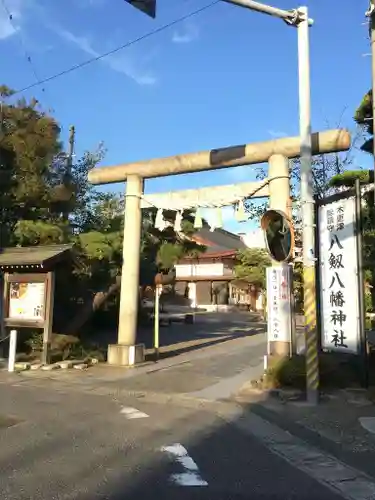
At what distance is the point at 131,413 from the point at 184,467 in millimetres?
3435

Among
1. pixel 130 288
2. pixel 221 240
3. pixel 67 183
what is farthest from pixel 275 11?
pixel 221 240

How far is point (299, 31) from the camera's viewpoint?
9.63 m

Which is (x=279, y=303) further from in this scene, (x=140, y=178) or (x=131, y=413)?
(x=140, y=178)

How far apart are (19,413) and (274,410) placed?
4.38 meters

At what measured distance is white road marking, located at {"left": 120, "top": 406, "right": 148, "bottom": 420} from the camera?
8791mm

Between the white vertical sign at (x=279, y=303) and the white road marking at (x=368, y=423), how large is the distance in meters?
3.77

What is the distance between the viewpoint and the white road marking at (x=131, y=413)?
8.79 metres

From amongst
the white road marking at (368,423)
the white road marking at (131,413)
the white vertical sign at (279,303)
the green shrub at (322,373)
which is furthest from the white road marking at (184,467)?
the white vertical sign at (279,303)

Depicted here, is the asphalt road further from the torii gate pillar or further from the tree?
the tree

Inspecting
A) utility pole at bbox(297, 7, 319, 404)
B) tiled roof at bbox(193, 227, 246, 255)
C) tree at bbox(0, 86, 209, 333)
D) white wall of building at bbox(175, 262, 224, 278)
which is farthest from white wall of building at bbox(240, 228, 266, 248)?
utility pole at bbox(297, 7, 319, 404)

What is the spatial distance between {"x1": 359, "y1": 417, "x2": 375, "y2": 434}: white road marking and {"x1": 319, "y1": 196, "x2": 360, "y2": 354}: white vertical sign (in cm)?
210

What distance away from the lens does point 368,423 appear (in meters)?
7.89

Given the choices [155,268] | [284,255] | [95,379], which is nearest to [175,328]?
[155,268]

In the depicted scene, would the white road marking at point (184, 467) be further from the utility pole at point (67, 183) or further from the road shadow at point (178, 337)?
the utility pole at point (67, 183)
